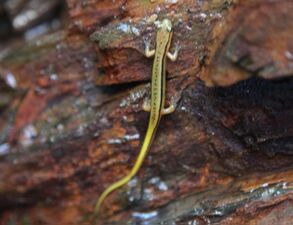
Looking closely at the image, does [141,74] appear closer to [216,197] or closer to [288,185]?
[216,197]

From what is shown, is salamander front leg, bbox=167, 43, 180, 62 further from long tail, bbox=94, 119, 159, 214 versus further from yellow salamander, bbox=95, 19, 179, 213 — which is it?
long tail, bbox=94, 119, 159, 214

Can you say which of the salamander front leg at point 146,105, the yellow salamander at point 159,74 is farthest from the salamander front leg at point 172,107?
the salamander front leg at point 146,105

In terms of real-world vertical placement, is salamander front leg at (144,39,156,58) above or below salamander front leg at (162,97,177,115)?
above

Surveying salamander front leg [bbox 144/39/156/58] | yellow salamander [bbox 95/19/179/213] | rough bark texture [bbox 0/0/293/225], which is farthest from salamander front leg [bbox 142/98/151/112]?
salamander front leg [bbox 144/39/156/58]

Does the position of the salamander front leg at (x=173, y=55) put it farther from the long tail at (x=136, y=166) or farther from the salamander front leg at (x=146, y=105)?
the long tail at (x=136, y=166)

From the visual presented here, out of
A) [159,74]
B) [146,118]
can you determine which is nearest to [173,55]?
[159,74]

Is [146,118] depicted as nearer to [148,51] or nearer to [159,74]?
[159,74]
